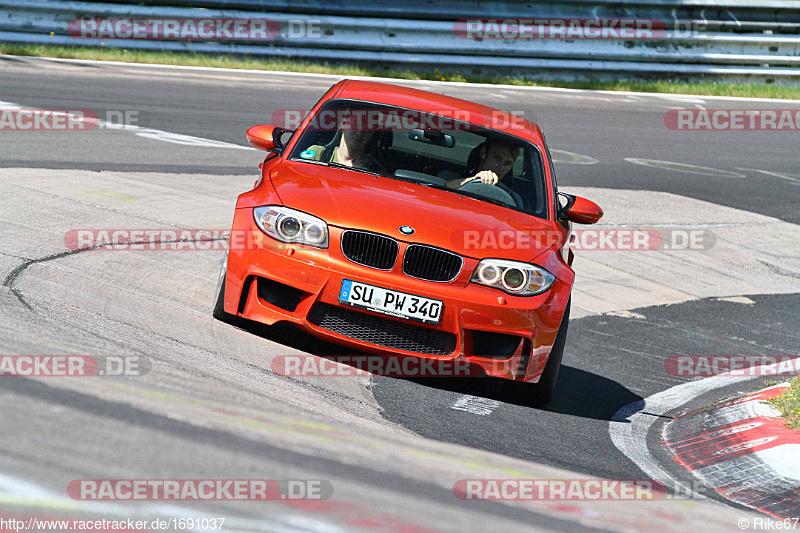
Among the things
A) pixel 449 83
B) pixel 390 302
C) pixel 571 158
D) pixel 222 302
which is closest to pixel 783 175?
pixel 571 158

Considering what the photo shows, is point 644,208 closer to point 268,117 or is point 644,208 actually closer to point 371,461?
point 268,117

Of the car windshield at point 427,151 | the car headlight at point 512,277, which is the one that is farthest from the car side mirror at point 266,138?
the car headlight at point 512,277

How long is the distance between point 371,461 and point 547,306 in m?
2.78

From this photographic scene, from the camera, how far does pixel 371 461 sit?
9.36 ft

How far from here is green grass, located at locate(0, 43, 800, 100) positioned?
18625 mm

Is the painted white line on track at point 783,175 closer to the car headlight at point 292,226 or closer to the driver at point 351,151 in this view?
the driver at point 351,151

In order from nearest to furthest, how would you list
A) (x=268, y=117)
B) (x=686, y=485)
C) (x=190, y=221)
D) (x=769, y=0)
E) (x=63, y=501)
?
(x=63, y=501)
(x=686, y=485)
(x=190, y=221)
(x=268, y=117)
(x=769, y=0)

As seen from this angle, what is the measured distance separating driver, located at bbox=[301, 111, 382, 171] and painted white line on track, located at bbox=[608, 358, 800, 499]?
2.16 m

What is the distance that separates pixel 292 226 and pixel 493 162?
1.78 meters

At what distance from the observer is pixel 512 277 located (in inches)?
214

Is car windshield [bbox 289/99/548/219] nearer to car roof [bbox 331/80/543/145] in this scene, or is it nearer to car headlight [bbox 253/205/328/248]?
car roof [bbox 331/80/543/145]

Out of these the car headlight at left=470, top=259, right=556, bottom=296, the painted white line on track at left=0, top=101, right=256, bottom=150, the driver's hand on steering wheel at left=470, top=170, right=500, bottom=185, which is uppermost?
the driver's hand on steering wheel at left=470, top=170, right=500, bottom=185

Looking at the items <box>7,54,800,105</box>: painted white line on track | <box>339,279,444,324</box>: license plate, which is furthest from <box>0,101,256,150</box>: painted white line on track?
<box>339,279,444,324</box>: license plate

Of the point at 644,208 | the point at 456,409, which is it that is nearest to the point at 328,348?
the point at 456,409
